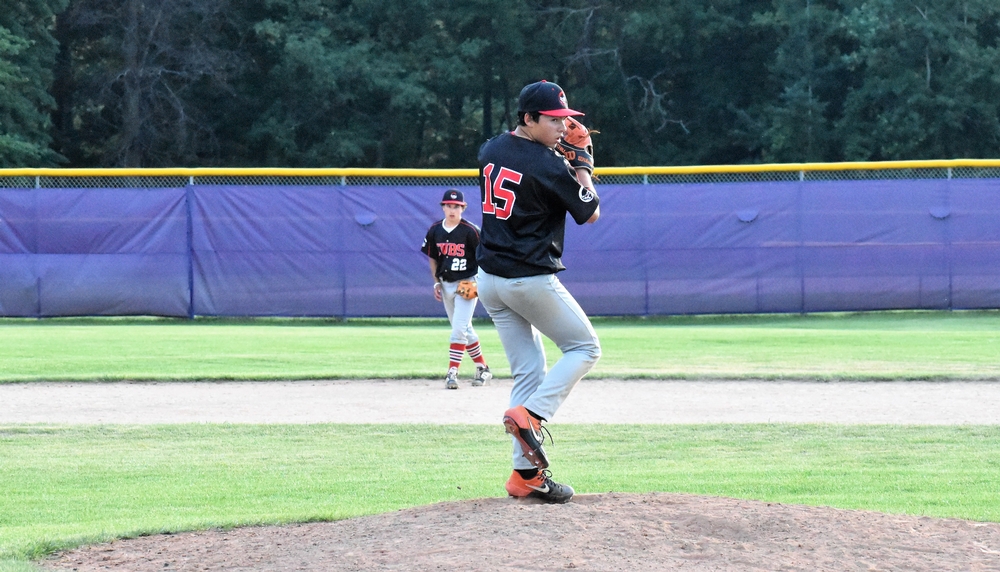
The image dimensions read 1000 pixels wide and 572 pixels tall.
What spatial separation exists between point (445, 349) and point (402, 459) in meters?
6.53

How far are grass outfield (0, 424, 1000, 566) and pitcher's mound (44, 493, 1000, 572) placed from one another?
0.42 meters

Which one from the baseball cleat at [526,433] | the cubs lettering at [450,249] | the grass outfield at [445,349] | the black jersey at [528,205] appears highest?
the black jersey at [528,205]

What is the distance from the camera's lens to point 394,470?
638cm

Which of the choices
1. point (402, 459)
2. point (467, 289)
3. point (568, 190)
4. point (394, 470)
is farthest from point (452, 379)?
point (568, 190)

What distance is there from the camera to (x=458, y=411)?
8.83m

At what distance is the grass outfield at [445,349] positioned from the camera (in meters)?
11.1

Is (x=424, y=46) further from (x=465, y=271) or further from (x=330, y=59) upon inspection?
(x=465, y=271)

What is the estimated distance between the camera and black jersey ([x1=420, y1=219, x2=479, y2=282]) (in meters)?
10.5

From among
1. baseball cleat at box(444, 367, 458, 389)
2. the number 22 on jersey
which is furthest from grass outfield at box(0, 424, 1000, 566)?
baseball cleat at box(444, 367, 458, 389)

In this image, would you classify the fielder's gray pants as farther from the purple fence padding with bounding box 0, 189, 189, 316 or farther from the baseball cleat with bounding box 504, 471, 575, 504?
the purple fence padding with bounding box 0, 189, 189, 316

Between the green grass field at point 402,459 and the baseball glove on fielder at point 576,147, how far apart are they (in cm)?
171

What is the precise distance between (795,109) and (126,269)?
19.0 m

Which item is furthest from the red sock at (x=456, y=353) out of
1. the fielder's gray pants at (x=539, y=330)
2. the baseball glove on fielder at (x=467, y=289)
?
the fielder's gray pants at (x=539, y=330)

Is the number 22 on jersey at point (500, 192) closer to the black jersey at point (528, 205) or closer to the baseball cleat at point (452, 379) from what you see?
the black jersey at point (528, 205)
